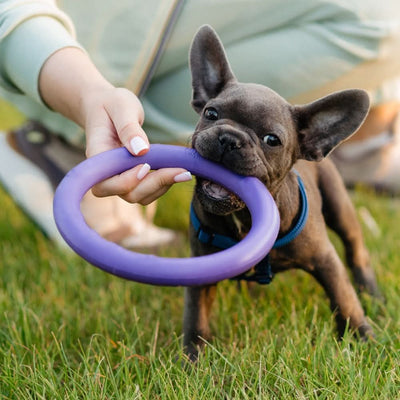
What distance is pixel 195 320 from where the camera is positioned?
2047 millimetres

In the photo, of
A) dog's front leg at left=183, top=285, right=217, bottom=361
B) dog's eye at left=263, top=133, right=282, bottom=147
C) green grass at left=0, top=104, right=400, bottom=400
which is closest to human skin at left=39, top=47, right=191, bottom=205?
dog's eye at left=263, top=133, right=282, bottom=147

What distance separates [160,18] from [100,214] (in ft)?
3.47

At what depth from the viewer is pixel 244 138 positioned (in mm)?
1721

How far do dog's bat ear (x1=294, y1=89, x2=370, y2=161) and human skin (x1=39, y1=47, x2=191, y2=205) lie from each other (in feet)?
1.45

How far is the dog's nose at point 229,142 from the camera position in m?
1.70

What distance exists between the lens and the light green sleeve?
7.50 feet

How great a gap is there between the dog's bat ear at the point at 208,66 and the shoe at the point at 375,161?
78.5 inches

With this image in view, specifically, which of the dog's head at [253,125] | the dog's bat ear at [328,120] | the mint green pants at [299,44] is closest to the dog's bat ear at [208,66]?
the dog's head at [253,125]

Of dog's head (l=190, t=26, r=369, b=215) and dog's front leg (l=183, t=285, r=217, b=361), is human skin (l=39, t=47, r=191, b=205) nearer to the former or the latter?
dog's head (l=190, t=26, r=369, b=215)

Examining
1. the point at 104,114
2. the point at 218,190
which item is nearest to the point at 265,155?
the point at 218,190

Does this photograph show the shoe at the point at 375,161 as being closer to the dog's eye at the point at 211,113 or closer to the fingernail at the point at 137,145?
the dog's eye at the point at 211,113

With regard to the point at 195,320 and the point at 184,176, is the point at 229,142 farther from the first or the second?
the point at 195,320

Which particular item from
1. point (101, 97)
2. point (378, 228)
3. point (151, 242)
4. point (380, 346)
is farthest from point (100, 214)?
point (380, 346)

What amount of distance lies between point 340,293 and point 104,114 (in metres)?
1.01
